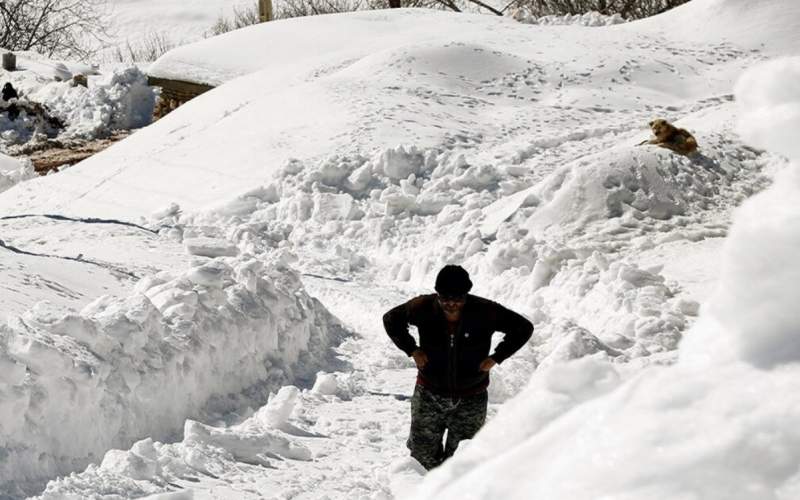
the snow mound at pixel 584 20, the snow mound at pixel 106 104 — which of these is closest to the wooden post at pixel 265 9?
the snow mound at pixel 106 104

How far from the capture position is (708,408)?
67.5 inches

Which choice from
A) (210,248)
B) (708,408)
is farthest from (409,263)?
(708,408)

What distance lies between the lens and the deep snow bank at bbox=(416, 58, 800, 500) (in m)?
1.63

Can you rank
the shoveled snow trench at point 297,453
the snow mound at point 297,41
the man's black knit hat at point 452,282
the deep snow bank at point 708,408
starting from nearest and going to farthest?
the deep snow bank at point 708,408
the man's black knit hat at point 452,282
the shoveled snow trench at point 297,453
the snow mound at point 297,41

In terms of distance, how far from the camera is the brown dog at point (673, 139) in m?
13.6

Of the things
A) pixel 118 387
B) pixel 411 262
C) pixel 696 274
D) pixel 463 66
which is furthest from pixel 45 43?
pixel 118 387

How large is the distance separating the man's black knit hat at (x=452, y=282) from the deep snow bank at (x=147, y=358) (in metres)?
2.11

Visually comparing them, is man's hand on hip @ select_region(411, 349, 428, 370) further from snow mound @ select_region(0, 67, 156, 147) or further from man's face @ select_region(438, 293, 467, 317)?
snow mound @ select_region(0, 67, 156, 147)

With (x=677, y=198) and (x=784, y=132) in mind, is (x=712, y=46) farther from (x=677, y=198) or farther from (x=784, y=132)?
(x=784, y=132)

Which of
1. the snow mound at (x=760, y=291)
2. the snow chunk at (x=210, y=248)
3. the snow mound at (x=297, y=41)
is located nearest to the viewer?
the snow mound at (x=760, y=291)

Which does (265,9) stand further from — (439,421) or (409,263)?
(439,421)

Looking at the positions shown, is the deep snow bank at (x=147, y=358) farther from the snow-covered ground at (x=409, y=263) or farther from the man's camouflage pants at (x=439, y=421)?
the man's camouflage pants at (x=439, y=421)

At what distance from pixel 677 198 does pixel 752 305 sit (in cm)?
1116

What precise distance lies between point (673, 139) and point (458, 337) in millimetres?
8319
